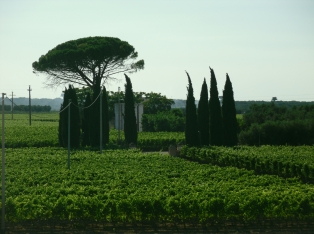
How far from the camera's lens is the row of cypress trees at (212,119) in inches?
1309

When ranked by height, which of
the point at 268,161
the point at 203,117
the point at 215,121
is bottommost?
the point at 268,161

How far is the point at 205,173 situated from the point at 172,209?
6858 mm

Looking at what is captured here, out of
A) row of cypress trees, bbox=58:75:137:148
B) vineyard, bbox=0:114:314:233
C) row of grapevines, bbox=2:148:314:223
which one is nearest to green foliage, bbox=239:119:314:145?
row of cypress trees, bbox=58:75:137:148

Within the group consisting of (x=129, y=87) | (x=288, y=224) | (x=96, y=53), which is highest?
(x=96, y=53)

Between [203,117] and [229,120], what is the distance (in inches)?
67.4

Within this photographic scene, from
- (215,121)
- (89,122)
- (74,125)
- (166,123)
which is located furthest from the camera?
(166,123)

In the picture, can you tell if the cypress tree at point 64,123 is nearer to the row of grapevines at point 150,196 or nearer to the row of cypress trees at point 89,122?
the row of cypress trees at point 89,122

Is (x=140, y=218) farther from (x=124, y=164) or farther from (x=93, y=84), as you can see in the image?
(x=93, y=84)

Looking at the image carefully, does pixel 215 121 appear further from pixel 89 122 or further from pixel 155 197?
pixel 155 197

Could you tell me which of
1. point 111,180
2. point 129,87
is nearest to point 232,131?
point 129,87

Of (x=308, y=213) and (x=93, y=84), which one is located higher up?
(x=93, y=84)

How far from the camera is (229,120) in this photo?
3334 cm

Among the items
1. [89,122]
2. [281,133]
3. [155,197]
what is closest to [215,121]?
[281,133]

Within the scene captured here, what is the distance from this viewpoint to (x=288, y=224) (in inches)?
511
